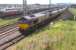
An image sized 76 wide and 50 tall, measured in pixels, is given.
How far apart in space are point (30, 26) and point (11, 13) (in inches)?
1175

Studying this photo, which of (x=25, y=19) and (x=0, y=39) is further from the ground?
(x=25, y=19)

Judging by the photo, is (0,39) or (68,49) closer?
(68,49)

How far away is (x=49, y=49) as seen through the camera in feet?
44.5

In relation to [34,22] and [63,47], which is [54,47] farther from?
[34,22]

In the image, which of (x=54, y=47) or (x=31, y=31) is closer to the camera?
(x=54, y=47)

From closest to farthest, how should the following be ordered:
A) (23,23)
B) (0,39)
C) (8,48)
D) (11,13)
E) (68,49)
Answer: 1. (68,49)
2. (8,48)
3. (0,39)
4. (23,23)
5. (11,13)

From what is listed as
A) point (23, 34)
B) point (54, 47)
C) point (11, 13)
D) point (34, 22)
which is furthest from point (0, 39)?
point (11, 13)

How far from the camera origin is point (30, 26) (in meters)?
23.7

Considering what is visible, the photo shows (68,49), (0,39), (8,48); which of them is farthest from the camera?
(0,39)

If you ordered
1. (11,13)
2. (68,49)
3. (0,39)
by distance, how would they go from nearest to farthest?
1. (68,49)
2. (0,39)
3. (11,13)

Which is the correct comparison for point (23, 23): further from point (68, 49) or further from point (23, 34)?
point (68, 49)

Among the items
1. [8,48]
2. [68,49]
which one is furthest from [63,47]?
[8,48]

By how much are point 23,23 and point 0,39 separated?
11.4ft

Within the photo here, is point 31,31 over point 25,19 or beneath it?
beneath
